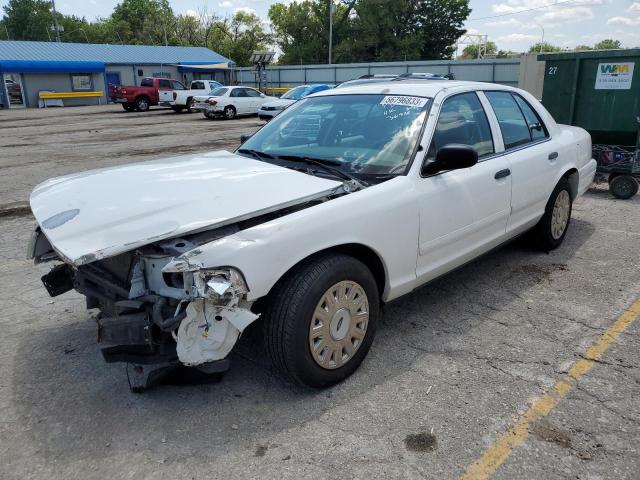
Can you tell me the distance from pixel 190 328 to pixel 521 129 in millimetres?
3423

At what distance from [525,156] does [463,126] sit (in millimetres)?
856

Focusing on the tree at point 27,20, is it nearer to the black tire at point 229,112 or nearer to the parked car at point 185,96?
the parked car at point 185,96

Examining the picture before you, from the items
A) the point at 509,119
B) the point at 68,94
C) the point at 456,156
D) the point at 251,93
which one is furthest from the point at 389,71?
the point at 456,156

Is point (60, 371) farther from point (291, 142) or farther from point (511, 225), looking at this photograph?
point (511, 225)

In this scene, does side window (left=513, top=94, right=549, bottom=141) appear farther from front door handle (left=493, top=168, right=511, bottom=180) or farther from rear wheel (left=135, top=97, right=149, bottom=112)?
rear wheel (left=135, top=97, right=149, bottom=112)

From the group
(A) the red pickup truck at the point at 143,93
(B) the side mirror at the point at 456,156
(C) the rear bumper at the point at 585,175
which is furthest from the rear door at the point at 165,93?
(B) the side mirror at the point at 456,156

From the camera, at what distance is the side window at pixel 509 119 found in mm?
4334

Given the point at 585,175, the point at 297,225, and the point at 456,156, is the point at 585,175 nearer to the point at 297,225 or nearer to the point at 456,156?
the point at 456,156

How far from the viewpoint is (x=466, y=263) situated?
4.02 meters

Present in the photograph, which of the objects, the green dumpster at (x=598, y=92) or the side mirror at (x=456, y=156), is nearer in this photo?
the side mirror at (x=456, y=156)

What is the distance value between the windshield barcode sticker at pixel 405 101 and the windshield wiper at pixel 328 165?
66cm

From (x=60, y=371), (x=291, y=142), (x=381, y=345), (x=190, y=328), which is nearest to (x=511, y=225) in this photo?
(x=381, y=345)

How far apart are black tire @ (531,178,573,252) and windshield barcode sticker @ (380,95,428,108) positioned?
1990 millimetres

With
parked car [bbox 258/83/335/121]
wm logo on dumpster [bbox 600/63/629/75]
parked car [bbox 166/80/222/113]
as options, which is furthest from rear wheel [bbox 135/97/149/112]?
wm logo on dumpster [bbox 600/63/629/75]
